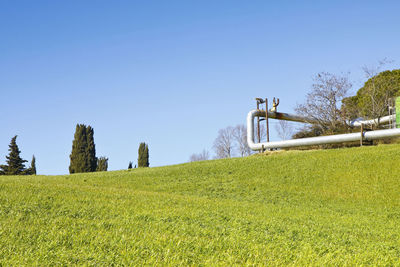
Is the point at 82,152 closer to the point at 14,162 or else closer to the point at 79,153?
the point at 79,153

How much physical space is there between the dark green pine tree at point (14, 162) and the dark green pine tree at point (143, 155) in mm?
14542

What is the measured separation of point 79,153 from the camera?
39.4 meters

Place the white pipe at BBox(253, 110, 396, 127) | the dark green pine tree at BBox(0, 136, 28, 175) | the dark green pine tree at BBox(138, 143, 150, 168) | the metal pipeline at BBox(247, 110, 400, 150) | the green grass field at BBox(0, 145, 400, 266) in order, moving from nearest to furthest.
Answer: the green grass field at BBox(0, 145, 400, 266) → the metal pipeline at BBox(247, 110, 400, 150) → the white pipe at BBox(253, 110, 396, 127) → the dark green pine tree at BBox(0, 136, 28, 175) → the dark green pine tree at BBox(138, 143, 150, 168)

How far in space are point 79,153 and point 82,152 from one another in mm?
370

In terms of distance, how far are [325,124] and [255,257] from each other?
1045 inches

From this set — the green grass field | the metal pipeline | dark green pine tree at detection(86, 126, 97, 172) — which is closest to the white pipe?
the metal pipeline

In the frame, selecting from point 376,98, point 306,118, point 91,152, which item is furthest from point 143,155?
point 376,98

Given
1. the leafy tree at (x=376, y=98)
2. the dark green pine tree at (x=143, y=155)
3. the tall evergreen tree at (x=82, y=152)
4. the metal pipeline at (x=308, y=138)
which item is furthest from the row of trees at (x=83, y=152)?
the leafy tree at (x=376, y=98)

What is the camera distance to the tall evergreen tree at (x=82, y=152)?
128ft

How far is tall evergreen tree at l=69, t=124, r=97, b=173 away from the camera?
38.9 meters

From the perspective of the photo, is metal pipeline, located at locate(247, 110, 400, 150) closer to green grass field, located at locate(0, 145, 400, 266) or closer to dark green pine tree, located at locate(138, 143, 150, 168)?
green grass field, located at locate(0, 145, 400, 266)

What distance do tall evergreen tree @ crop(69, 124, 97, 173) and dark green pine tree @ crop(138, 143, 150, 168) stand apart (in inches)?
285

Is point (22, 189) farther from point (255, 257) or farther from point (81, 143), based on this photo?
point (81, 143)

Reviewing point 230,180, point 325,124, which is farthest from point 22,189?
point 325,124
